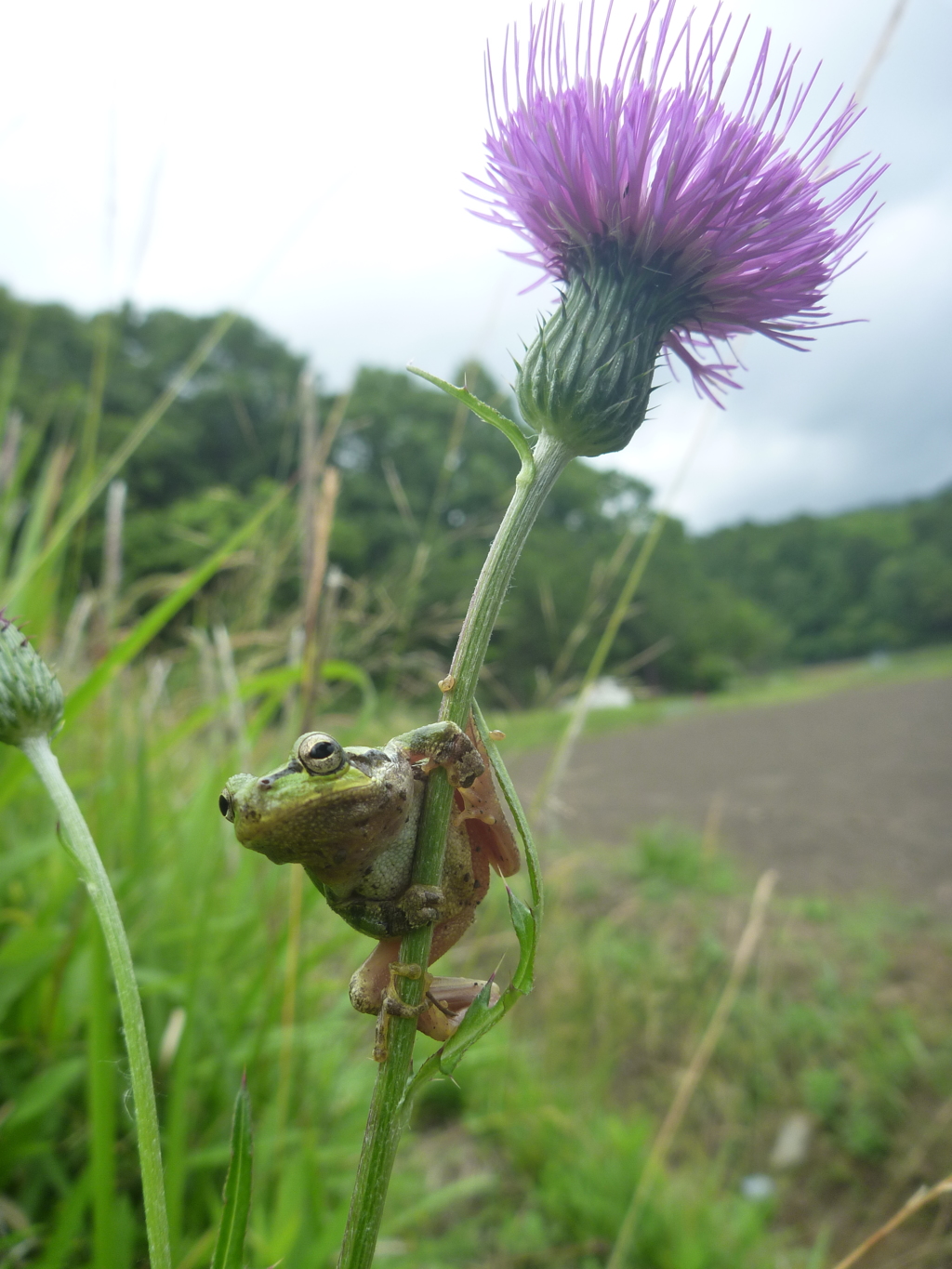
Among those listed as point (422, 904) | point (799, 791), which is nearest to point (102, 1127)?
point (422, 904)

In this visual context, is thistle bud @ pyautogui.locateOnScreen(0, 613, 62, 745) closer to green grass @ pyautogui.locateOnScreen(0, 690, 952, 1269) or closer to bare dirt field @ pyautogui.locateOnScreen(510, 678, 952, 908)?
green grass @ pyautogui.locateOnScreen(0, 690, 952, 1269)

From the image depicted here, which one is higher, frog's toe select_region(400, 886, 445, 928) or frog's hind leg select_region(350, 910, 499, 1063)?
frog's toe select_region(400, 886, 445, 928)

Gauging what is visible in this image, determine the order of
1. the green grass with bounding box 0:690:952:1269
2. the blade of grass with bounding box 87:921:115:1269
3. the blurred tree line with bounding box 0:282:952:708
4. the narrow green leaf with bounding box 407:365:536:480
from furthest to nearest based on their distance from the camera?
the blurred tree line with bounding box 0:282:952:708 < the green grass with bounding box 0:690:952:1269 < the blade of grass with bounding box 87:921:115:1269 < the narrow green leaf with bounding box 407:365:536:480

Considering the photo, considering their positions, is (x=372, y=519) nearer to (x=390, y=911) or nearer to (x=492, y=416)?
(x=492, y=416)

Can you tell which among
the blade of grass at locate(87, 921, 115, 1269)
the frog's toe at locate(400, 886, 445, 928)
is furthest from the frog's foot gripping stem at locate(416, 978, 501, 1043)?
the blade of grass at locate(87, 921, 115, 1269)

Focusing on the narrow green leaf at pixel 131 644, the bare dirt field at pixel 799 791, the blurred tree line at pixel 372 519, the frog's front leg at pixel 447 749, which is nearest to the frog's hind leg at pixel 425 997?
the frog's front leg at pixel 447 749
